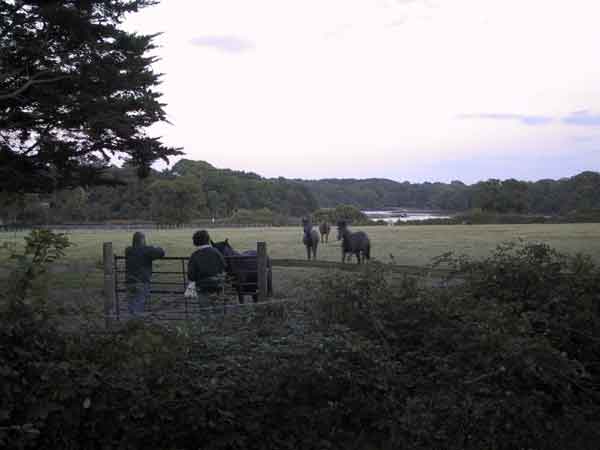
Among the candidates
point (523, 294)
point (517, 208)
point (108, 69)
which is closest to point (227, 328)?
point (523, 294)

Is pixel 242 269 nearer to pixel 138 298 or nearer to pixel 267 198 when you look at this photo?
pixel 138 298

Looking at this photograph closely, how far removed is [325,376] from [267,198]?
4978 inches

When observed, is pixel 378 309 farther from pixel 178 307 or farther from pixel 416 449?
pixel 178 307

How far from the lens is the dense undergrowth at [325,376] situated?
14.6 ft

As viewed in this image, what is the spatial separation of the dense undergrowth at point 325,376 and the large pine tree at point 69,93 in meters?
12.6

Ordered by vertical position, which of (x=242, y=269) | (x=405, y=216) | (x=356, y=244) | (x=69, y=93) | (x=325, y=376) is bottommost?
(x=325, y=376)

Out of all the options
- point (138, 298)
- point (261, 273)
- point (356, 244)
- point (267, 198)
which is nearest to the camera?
point (138, 298)

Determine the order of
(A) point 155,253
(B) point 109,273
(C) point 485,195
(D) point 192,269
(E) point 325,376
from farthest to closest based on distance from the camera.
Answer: (C) point 485,195
(A) point 155,253
(B) point 109,273
(D) point 192,269
(E) point 325,376

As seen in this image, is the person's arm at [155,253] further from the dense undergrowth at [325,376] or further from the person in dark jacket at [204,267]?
the dense undergrowth at [325,376]

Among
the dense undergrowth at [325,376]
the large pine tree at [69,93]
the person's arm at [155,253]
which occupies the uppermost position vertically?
the large pine tree at [69,93]

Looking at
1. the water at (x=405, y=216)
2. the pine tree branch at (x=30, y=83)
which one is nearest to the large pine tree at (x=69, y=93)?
the pine tree branch at (x=30, y=83)

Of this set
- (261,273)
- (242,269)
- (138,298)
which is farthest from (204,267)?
(242,269)

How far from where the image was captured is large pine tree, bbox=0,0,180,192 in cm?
1675

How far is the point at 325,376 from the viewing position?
5.07 meters
